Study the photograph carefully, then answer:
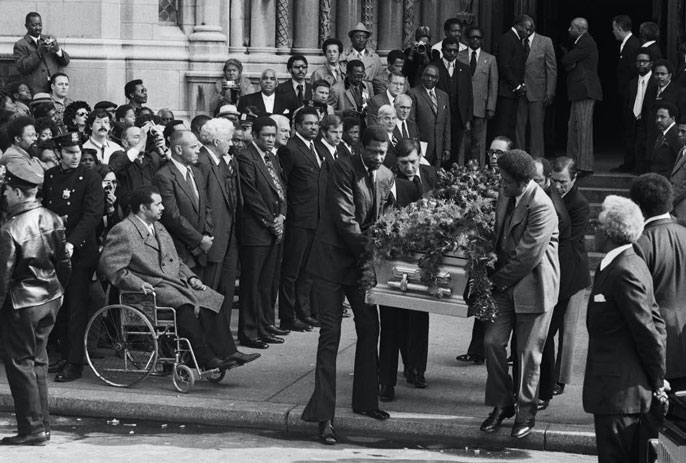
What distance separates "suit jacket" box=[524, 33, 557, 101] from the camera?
17953 millimetres

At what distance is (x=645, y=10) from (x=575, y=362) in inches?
551

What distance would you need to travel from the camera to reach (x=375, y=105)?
51.1ft

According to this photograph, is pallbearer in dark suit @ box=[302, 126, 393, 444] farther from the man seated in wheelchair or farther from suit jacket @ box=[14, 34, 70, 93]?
suit jacket @ box=[14, 34, 70, 93]

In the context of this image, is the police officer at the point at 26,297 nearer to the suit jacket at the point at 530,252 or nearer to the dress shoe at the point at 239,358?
the dress shoe at the point at 239,358

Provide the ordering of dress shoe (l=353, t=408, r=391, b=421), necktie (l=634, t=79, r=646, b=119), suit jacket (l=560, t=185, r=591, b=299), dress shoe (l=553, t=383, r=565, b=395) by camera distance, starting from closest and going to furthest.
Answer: dress shoe (l=353, t=408, r=391, b=421) → suit jacket (l=560, t=185, r=591, b=299) → dress shoe (l=553, t=383, r=565, b=395) → necktie (l=634, t=79, r=646, b=119)

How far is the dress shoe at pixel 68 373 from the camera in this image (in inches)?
457

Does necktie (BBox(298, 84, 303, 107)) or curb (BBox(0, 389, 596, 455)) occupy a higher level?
necktie (BBox(298, 84, 303, 107))

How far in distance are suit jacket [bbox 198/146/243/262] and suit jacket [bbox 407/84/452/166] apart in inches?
163

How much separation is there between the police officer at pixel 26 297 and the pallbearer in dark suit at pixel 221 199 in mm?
2415

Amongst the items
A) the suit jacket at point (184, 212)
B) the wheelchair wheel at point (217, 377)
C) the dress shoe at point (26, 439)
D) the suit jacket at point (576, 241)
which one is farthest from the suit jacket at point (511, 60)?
→ the dress shoe at point (26, 439)

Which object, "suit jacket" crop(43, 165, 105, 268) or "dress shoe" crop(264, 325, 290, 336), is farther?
"dress shoe" crop(264, 325, 290, 336)

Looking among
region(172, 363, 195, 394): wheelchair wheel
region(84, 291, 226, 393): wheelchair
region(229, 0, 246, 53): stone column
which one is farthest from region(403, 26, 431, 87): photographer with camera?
region(172, 363, 195, 394): wheelchair wheel

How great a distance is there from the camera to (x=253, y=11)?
59.2ft

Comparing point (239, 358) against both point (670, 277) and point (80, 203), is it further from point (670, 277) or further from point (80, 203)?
point (670, 277)
